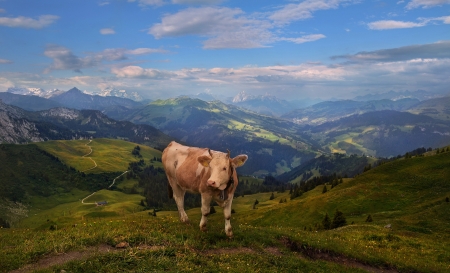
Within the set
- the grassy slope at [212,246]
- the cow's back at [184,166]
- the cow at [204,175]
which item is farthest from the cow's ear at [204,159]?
the grassy slope at [212,246]

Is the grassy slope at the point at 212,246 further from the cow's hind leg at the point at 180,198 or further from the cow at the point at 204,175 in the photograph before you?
the cow at the point at 204,175

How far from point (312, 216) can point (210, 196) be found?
59.6 m

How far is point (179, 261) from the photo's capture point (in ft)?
42.5

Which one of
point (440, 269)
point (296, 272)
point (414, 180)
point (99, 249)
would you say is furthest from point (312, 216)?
point (99, 249)

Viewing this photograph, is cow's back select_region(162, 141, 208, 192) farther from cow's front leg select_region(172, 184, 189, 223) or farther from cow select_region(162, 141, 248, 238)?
cow's front leg select_region(172, 184, 189, 223)

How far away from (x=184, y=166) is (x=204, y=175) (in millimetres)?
2229

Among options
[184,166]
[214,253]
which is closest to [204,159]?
[184,166]

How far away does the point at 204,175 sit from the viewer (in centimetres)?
1677

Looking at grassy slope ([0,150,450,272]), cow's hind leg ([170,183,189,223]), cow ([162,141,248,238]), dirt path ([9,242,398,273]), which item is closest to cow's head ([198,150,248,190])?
cow ([162,141,248,238])

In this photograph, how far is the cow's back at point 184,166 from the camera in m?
17.6

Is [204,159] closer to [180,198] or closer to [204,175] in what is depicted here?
[204,175]

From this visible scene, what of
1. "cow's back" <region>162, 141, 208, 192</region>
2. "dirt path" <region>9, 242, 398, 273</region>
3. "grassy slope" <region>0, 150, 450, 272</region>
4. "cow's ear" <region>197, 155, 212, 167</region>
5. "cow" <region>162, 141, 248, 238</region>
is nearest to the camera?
"dirt path" <region>9, 242, 398, 273</region>

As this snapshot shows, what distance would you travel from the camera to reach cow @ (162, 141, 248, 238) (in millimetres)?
15602

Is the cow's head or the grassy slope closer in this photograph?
the grassy slope
